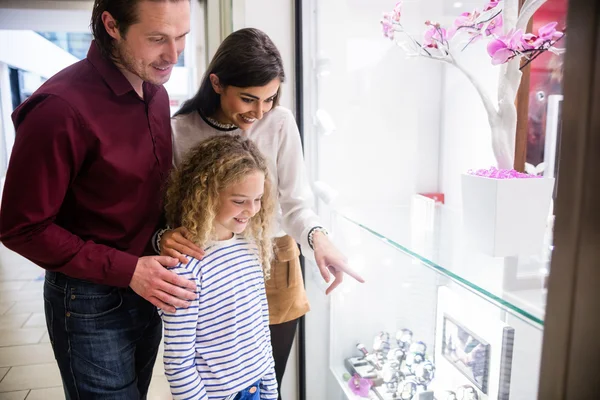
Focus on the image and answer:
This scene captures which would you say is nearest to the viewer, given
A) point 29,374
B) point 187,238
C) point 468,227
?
point 468,227

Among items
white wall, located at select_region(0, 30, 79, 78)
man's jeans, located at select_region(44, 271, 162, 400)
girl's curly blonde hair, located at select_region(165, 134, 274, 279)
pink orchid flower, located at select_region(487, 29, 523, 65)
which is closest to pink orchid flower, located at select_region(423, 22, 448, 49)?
pink orchid flower, located at select_region(487, 29, 523, 65)

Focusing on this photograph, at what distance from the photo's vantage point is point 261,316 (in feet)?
4.01

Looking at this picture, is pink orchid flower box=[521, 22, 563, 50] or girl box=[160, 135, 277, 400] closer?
pink orchid flower box=[521, 22, 563, 50]

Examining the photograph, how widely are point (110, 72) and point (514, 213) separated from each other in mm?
893

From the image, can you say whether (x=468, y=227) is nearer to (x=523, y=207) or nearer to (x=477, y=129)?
(x=523, y=207)

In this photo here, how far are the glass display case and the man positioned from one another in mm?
558

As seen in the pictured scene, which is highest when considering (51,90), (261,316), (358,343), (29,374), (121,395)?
(51,90)

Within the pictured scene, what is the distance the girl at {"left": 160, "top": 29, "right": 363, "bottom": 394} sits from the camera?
1.15 m

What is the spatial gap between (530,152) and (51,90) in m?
1.03

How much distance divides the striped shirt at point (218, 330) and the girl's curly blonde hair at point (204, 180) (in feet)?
0.24

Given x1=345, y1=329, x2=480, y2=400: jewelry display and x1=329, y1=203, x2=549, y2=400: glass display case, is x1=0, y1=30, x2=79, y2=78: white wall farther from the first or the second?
x1=345, y1=329, x2=480, y2=400: jewelry display

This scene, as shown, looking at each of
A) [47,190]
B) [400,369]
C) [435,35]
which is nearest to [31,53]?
[47,190]

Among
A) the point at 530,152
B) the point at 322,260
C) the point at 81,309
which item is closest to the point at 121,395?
the point at 81,309

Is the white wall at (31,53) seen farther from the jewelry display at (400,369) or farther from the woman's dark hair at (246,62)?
the jewelry display at (400,369)
